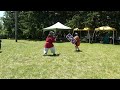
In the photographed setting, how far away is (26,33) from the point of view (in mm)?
43219

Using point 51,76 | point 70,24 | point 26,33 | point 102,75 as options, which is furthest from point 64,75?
point 26,33

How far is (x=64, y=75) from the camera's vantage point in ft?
31.7

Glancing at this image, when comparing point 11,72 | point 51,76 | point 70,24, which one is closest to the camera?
point 51,76
